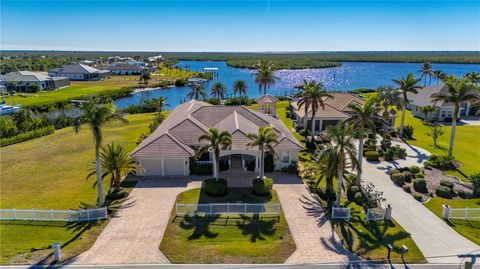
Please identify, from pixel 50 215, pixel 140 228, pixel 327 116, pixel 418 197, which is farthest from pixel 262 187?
pixel 327 116

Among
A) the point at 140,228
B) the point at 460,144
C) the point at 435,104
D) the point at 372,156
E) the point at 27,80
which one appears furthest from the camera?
the point at 27,80

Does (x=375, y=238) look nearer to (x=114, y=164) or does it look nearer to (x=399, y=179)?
(x=399, y=179)

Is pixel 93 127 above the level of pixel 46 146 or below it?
above

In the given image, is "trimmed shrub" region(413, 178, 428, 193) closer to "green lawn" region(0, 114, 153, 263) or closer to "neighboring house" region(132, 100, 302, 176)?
"neighboring house" region(132, 100, 302, 176)

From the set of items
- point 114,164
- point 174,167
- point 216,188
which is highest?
point 114,164

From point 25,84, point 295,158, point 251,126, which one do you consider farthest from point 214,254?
point 25,84

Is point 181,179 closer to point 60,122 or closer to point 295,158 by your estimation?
point 295,158

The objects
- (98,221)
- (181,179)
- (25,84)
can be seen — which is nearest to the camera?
(98,221)
